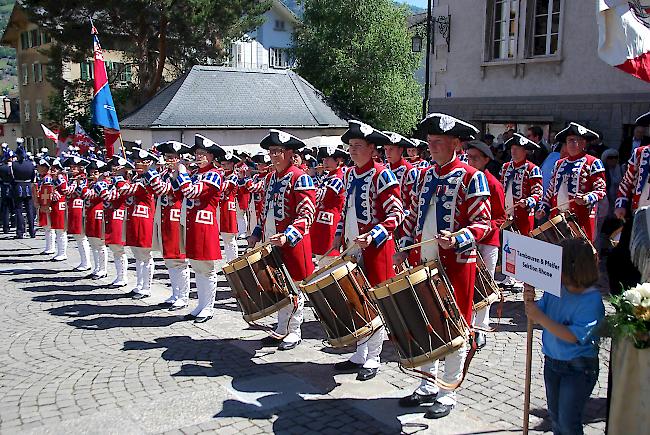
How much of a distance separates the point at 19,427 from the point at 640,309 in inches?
182

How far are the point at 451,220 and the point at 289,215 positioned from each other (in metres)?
2.10

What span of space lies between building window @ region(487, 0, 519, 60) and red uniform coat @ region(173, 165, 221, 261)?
11.1 m

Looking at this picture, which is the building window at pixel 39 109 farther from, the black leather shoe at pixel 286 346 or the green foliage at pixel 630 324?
the green foliage at pixel 630 324

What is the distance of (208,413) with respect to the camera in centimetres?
525

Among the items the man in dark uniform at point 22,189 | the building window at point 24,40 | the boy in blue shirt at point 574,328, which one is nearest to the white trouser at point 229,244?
the man in dark uniform at point 22,189

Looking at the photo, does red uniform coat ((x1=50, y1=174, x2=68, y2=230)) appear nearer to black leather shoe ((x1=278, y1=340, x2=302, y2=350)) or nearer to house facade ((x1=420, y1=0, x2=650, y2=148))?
black leather shoe ((x1=278, y1=340, x2=302, y2=350))

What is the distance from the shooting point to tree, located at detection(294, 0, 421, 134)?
34969 millimetres

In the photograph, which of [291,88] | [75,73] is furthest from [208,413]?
[75,73]

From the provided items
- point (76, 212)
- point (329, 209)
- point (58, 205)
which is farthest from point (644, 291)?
point (58, 205)

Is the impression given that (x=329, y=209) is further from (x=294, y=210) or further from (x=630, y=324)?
(x=630, y=324)

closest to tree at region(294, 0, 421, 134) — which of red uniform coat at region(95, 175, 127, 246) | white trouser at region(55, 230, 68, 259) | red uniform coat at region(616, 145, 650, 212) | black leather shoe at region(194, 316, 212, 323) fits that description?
white trouser at region(55, 230, 68, 259)

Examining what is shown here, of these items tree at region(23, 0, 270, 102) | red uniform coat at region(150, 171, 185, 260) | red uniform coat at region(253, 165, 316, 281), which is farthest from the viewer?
tree at region(23, 0, 270, 102)

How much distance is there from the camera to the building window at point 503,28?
1622 cm

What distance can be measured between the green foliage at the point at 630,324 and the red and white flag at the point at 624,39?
106 inches
